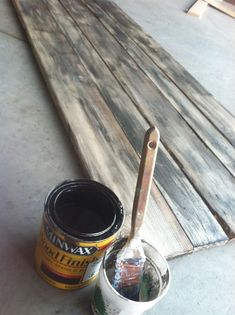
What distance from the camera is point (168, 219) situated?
120cm

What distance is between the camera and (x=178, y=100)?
1.85m

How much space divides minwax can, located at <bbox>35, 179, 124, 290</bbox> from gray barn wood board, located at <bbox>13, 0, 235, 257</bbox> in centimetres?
22

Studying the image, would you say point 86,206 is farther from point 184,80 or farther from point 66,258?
point 184,80

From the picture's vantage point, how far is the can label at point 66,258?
0.85m

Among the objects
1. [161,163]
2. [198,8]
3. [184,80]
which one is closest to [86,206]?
[161,163]

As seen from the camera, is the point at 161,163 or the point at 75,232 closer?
the point at 75,232

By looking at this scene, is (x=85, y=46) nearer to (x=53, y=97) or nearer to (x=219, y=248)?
(x=53, y=97)

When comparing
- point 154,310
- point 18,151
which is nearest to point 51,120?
point 18,151

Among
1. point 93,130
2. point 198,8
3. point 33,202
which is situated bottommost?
point 33,202

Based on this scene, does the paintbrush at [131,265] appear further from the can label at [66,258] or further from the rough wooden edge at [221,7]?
the rough wooden edge at [221,7]

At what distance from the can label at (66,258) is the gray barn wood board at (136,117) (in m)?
0.27

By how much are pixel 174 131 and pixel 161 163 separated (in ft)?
0.87

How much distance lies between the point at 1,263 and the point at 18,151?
483 millimetres

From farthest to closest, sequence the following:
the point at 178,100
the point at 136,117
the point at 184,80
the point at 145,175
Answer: the point at 184,80, the point at 178,100, the point at 136,117, the point at 145,175
